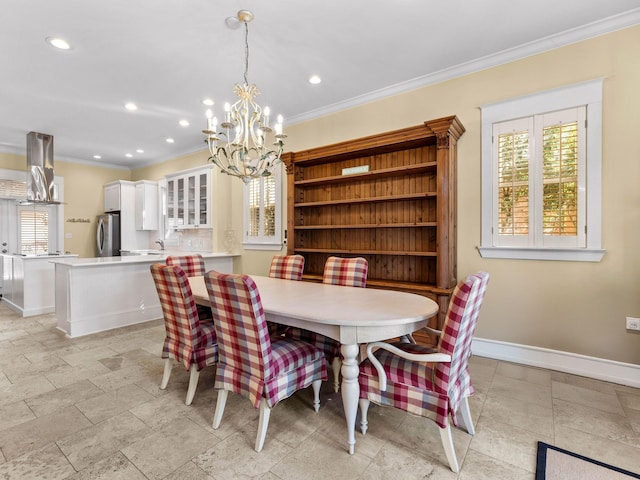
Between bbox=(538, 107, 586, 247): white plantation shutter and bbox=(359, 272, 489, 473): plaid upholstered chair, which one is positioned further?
bbox=(538, 107, 586, 247): white plantation shutter

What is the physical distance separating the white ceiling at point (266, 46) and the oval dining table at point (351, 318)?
6.97ft

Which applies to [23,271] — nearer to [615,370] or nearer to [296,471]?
[296,471]

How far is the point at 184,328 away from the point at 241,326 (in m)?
0.73

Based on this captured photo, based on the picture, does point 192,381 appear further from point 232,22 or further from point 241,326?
point 232,22

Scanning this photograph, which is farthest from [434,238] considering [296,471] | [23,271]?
[23,271]

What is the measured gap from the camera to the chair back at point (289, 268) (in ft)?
11.0

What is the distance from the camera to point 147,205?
661 centimetres

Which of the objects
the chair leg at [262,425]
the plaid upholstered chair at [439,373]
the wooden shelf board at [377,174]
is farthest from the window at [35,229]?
the plaid upholstered chair at [439,373]

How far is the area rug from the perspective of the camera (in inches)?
62.1

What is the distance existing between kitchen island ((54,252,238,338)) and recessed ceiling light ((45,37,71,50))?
2.22 meters

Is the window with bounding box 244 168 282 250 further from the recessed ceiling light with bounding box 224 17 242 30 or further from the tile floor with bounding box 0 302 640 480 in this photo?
the tile floor with bounding box 0 302 640 480

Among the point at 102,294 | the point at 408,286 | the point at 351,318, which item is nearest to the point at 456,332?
the point at 351,318

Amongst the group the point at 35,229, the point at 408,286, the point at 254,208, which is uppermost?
the point at 254,208

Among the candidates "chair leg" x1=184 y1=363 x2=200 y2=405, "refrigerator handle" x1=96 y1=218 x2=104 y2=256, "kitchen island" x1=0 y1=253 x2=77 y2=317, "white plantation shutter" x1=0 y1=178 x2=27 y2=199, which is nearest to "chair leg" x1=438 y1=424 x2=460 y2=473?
"chair leg" x1=184 y1=363 x2=200 y2=405
